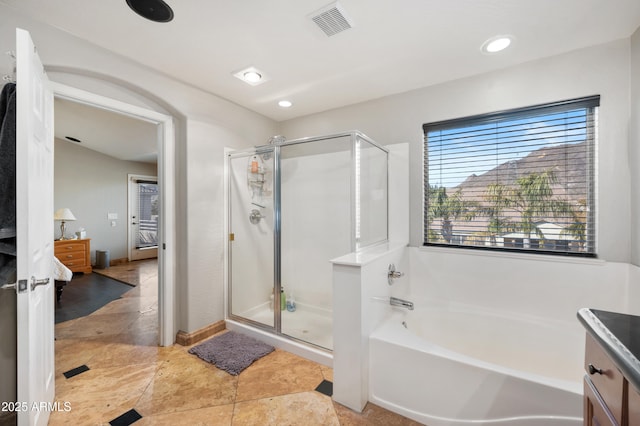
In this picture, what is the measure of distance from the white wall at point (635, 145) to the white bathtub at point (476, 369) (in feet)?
2.27

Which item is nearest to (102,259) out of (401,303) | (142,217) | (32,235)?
(142,217)

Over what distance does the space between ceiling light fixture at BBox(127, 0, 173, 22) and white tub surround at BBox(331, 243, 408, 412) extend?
1.77 m

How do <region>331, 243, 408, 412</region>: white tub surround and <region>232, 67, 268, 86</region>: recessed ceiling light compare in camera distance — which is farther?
<region>232, 67, 268, 86</region>: recessed ceiling light

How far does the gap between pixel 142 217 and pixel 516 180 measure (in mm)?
7380

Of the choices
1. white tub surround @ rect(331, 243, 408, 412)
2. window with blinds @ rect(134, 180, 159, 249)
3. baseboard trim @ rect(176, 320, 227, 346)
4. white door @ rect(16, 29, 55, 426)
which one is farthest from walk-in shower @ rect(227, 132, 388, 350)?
window with blinds @ rect(134, 180, 159, 249)

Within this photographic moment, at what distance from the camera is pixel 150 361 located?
2.16 metres

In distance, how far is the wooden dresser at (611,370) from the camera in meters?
0.65

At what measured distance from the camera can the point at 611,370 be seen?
0.76 meters

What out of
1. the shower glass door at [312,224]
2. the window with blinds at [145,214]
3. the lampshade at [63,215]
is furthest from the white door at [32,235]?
the window with blinds at [145,214]


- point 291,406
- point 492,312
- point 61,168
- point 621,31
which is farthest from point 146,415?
point 61,168

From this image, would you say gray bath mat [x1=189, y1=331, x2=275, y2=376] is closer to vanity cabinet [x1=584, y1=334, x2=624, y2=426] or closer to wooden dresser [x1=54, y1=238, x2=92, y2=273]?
vanity cabinet [x1=584, y1=334, x2=624, y2=426]

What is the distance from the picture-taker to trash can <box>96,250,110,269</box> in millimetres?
5484

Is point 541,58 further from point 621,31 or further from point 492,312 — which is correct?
point 492,312

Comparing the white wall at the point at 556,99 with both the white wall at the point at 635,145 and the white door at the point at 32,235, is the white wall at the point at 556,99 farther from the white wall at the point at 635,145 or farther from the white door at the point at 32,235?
the white door at the point at 32,235
